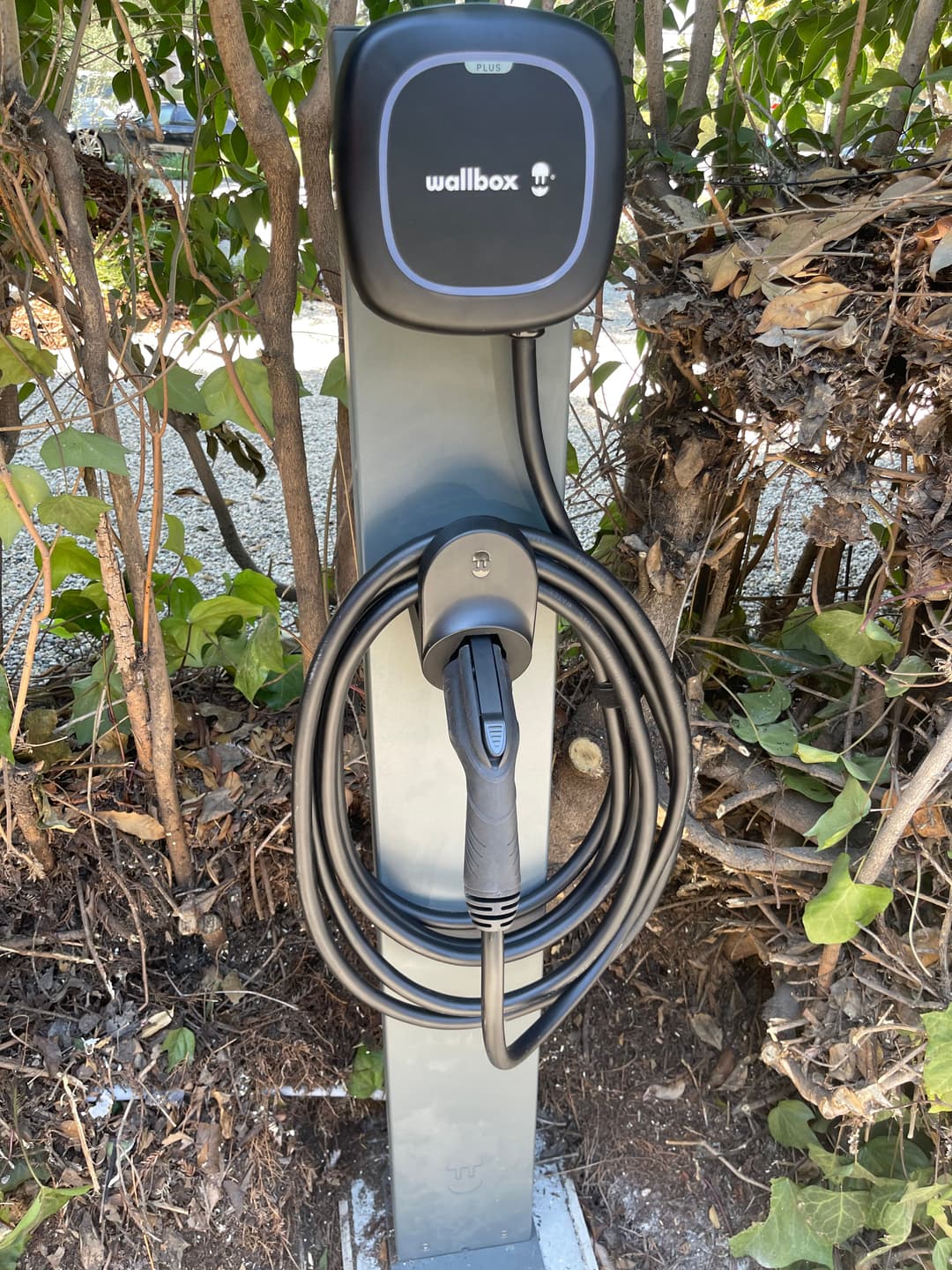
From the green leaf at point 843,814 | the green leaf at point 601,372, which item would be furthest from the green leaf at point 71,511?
the green leaf at point 843,814

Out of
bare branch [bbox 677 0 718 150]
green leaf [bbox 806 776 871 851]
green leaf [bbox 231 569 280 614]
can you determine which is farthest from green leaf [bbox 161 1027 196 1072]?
bare branch [bbox 677 0 718 150]

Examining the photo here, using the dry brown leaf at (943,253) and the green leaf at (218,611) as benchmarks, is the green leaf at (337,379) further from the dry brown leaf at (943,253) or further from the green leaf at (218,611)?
the dry brown leaf at (943,253)

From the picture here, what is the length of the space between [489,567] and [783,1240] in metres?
0.80

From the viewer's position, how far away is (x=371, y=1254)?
1.05 meters

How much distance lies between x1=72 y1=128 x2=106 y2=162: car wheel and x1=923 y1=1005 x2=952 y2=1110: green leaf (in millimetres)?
1184

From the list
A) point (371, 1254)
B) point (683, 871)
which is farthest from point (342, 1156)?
point (683, 871)

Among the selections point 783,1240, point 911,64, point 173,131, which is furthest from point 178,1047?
point 173,131

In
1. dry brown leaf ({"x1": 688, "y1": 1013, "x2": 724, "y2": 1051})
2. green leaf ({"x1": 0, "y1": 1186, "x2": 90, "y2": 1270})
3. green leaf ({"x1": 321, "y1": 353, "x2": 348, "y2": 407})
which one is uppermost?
green leaf ({"x1": 321, "y1": 353, "x2": 348, "y2": 407})

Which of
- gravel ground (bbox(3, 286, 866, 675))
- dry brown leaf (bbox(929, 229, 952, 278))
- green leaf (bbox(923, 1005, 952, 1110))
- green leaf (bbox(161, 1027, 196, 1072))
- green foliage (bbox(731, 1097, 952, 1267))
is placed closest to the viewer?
dry brown leaf (bbox(929, 229, 952, 278))

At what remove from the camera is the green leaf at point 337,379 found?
93 cm

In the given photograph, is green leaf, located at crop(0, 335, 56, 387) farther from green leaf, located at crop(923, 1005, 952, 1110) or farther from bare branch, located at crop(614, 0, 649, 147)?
green leaf, located at crop(923, 1005, 952, 1110)

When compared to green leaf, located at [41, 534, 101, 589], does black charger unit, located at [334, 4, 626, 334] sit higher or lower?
higher

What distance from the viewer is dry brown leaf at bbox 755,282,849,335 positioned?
2.24 ft

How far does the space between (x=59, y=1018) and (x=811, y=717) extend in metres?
0.88
